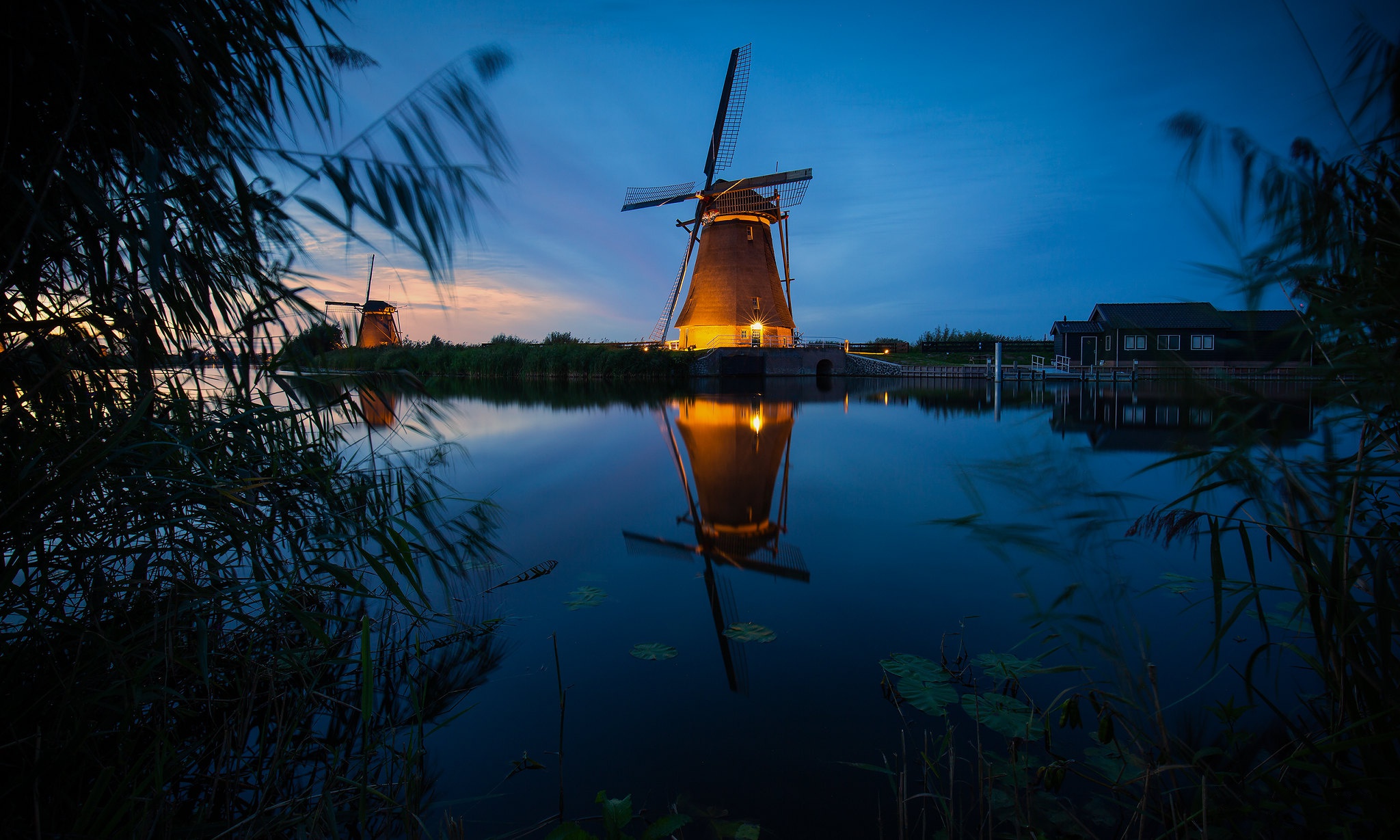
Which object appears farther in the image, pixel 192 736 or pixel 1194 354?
pixel 1194 354

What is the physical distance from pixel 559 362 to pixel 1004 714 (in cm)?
2835

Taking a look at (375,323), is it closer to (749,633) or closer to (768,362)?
(749,633)

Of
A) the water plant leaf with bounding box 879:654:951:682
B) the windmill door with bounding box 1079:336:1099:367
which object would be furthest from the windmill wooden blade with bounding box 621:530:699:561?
the windmill door with bounding box 1079:336:1099:367

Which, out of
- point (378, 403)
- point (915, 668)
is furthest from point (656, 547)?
point (378, 403)

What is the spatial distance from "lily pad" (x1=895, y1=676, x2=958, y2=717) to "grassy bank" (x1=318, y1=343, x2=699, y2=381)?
24.3m

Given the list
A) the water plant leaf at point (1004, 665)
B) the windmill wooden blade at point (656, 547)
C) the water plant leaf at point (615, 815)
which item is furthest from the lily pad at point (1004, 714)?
the windmill wooden blade at point (656, 547)

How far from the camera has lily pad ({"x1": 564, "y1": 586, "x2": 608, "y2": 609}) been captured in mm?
3238

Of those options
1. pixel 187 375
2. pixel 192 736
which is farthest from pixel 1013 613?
pixel 187 375

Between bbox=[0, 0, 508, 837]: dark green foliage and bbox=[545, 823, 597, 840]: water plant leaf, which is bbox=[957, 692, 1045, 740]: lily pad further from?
bbox=[0, 0, 508, 837]: dark green foliage

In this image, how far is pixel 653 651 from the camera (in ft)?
8.87

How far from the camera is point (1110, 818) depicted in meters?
1.67

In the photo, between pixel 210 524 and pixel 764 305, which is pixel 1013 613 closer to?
pixel 210 524

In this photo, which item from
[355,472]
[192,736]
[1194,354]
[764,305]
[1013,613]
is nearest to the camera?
[192,736]

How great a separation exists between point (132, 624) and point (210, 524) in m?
0.50
